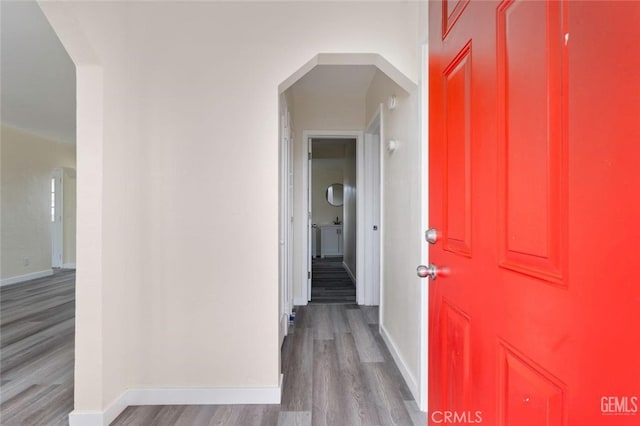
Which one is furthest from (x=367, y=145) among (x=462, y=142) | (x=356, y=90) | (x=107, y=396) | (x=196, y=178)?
(x=107, y=396)

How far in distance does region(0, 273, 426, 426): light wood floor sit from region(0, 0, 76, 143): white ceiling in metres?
2.47

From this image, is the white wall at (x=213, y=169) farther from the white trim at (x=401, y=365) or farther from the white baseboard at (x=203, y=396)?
the white trim at (x=401, y=365)

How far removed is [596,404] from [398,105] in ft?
7.11

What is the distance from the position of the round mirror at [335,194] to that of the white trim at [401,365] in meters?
5.75

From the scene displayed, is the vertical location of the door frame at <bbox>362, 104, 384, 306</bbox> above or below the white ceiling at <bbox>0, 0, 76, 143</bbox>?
below

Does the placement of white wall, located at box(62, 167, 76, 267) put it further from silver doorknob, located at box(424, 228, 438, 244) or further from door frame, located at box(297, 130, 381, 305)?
silver doorknob, located at box(424, 228, 438, 244)

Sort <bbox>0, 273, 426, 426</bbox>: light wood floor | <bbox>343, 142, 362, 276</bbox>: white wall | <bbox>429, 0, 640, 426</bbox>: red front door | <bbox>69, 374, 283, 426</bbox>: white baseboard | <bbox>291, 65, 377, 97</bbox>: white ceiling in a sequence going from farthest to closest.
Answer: <bbox>343, 142, 362, 276</bbox>: white wall → <bbox>291, 65, 377, 97</bbox>: white ceiling → <bbox>69, 374, 283, 426</bbox>: white baseboard → <bbox>0, 273, 426, 426</bbox>: light wood floor → <bbox>429, 0, 640, 426</bbox>: red front door

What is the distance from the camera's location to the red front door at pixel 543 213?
1.44 feet

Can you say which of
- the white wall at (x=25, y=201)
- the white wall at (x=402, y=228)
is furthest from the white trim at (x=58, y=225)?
the white wall at (x=402, y=228)

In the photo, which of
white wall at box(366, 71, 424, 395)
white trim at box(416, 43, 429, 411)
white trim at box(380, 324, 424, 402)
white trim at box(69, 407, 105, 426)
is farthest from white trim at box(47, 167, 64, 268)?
white trim at box(416, 43, 429, 411)

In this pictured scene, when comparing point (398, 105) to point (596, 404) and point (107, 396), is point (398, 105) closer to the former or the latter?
point (596, 404)

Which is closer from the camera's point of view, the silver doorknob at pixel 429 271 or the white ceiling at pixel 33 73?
the silver doorknob at pixel 429 271

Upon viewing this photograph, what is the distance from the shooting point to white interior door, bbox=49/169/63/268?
242 inches

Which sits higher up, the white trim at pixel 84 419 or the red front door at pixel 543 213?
the red front door at pixel 543 213
